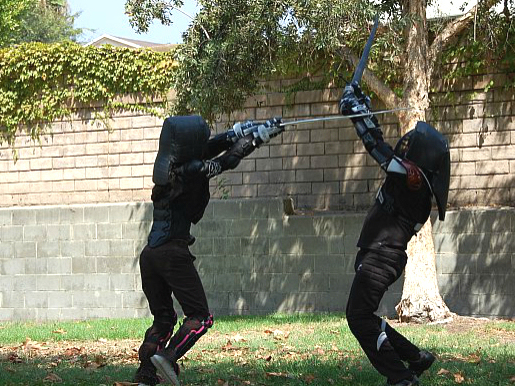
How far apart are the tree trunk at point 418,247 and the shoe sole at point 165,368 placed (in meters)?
6.64

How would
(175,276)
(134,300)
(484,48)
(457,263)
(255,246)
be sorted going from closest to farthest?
(175,276), (457,263), (484,48), (255,246), (134,300)

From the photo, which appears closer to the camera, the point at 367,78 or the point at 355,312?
the point at 355,312

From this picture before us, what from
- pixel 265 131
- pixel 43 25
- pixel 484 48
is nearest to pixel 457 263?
pixel 484 48

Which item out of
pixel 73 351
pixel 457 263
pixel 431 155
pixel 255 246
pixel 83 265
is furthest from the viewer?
pixel 83 265

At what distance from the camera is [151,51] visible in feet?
54.1

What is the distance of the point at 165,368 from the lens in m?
7.03

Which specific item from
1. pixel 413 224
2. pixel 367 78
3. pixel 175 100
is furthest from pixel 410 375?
pixel 175 100

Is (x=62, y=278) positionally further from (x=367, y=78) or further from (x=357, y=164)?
(x=367, y=78)

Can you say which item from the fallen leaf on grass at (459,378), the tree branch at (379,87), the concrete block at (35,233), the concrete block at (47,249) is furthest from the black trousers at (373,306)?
the concrete block at (35,233)

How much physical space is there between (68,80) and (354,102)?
11012 mm

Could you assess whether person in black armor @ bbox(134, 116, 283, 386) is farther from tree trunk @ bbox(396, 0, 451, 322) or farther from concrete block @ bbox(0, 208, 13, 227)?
concrete block @ bbox(0, 208, 13, 227)

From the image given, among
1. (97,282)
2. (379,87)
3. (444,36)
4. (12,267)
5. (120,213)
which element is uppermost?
(444,36)

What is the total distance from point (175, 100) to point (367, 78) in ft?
11.9

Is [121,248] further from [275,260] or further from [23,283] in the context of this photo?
[275,260]
